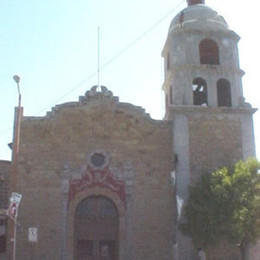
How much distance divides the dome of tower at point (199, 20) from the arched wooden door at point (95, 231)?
11.6 metres

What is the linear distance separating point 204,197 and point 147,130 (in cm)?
549

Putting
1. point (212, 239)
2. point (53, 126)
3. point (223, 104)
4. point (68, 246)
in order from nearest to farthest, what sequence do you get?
point (212, 239) → point (68, 246) → point (53, 126) → point (223, 104)

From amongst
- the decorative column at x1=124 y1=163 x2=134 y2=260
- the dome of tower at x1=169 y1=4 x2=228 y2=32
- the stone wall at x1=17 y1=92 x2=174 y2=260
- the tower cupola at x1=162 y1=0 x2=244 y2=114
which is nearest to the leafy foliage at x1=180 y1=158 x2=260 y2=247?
the stone wall at x1=17 y1=92 x2=174 y2=260

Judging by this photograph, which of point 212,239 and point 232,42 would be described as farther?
point 232,42

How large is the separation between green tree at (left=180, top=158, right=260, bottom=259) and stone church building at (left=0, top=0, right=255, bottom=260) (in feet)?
4.62

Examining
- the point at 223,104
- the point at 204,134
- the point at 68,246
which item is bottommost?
the point at 68,246

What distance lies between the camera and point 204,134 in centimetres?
2809

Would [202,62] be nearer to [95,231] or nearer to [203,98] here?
[203,98]

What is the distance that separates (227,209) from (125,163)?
21.0 feet

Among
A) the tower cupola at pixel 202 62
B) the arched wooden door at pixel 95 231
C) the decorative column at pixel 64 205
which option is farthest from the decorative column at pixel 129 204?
the tower cupola at pixel 202 62

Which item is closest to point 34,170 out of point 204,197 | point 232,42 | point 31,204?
point 31,204

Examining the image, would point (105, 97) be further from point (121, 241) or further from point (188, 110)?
point (121, 241)

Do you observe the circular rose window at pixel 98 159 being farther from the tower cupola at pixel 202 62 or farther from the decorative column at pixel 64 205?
the tower cupola at pixel 202 62

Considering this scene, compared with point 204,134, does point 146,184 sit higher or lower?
lower
